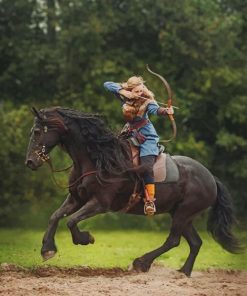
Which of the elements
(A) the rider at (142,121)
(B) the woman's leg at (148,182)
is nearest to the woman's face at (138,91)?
(A) the rider at (142,121)

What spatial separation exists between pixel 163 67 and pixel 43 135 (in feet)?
41.9

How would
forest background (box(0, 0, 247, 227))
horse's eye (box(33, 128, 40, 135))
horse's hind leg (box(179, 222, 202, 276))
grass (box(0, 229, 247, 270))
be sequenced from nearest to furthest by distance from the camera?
A: horse's eye (box(33, 128, 40, 135)) < horse's hind leg (box(179, 222, 202, 276)) < grass (box(0, 229, 247, 270)) < forest background (box(0, 0, 247, 227))

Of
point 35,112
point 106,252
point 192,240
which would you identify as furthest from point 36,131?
point 106,252

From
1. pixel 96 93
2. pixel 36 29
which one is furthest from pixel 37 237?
pixel 36 29

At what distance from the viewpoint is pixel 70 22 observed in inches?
875

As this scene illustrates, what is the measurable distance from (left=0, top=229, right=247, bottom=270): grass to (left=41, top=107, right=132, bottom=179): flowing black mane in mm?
2472

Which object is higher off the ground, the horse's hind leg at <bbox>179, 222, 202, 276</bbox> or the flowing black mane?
the flowing black mane

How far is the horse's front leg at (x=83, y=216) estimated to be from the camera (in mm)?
9518

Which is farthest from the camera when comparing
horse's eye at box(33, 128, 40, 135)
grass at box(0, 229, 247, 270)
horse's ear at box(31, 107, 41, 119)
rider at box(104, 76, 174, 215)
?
grass at box(0, 229, 247, 270)

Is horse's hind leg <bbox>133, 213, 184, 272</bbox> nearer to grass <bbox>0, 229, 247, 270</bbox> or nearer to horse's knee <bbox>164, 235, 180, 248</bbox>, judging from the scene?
horse's knee <bbox>164, 235, 180, 248</bbox>

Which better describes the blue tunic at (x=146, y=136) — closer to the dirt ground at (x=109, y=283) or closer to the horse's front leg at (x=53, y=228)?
the horse's front leg at (x=53, y=228)

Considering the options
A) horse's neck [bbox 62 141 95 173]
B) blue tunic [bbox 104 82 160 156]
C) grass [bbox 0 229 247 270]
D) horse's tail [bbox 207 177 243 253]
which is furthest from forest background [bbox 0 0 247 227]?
Answer: horse's neck [bbox 62 141 95 173]

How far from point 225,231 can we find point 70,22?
12.3m

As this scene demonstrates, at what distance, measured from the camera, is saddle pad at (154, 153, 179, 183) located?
10.3 m
